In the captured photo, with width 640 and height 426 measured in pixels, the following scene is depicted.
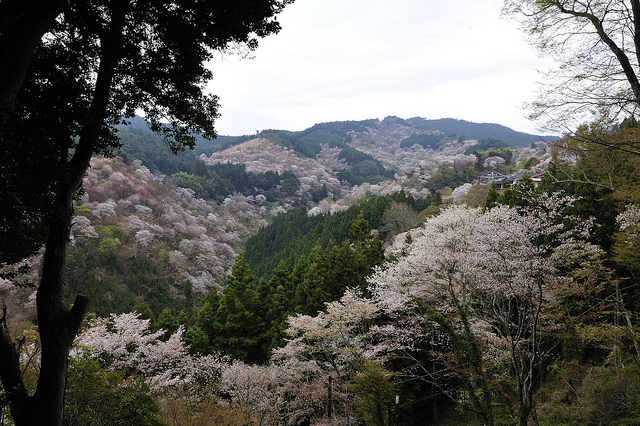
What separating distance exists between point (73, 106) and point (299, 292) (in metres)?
14.8

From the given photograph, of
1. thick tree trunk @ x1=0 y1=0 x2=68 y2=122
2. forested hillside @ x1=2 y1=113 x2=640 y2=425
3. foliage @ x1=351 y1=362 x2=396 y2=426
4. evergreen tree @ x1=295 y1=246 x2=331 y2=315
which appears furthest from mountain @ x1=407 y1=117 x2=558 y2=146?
thick tree trunk @ x1=0 y1=0 x2=68 y2=122

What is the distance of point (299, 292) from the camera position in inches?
681

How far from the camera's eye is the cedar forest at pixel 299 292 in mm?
3434

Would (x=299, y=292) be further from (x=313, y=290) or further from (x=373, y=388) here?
(x=373, y=388)

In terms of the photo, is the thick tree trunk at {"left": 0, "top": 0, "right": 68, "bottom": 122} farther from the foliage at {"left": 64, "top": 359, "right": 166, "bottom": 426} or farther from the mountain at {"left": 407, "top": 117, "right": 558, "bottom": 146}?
the mountain at {"left": 407, "top": 117, "right": 558, "bottom": 146}

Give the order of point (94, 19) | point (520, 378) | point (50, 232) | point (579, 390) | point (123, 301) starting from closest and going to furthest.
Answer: point (50, 232) < point (94, 19) < point (520, 378) < point (579, 390) < point (123, 301)

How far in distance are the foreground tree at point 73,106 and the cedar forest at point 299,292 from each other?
19 mm

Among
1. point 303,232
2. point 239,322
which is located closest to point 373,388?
point 239,322

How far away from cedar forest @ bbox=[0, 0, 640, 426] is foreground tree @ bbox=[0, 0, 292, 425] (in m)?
0.02

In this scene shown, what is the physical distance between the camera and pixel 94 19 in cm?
371

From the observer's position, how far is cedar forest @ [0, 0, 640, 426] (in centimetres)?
343

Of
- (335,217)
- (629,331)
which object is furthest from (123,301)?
(629,331)

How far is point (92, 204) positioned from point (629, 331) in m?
38.9

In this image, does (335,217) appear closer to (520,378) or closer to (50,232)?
(520,378)
